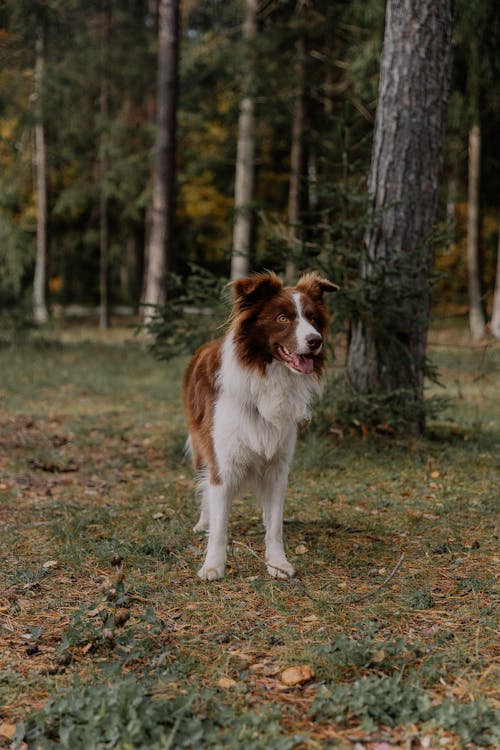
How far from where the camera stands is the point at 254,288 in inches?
172

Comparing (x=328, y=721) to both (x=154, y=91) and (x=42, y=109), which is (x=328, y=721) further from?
(x=154, y=91)

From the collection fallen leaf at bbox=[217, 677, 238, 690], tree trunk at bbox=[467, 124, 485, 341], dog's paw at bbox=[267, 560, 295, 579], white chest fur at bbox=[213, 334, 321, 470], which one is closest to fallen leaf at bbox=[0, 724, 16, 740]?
fallen leaf at bbox=[217, 677, 238, 690]

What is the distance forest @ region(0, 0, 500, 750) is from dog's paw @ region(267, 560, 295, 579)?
0.06 m

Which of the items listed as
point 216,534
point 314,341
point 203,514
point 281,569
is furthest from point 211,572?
point 314,341

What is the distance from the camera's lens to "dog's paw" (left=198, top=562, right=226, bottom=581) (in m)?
4.40

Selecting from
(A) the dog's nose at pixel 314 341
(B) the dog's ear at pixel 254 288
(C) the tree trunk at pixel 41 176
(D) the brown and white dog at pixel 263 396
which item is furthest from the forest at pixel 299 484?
(C) the tree trunk at pixel 41 176

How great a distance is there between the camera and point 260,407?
448cm

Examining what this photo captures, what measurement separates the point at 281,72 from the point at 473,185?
17.7 ft

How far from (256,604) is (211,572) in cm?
45

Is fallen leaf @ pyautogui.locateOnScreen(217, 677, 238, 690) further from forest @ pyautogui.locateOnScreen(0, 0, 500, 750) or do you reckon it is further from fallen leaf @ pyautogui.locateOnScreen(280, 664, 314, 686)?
fallen leaf @ pyautogui.locateOnScreen(280, 664, 314, 686)

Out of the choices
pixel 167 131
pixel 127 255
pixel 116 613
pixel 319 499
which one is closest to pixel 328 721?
pixel 116 613

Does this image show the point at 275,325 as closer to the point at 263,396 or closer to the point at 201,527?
the point at 263,396

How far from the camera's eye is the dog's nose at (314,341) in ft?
13.8

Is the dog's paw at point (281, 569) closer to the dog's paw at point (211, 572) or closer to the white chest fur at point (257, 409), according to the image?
the dog's paw at point (211, 572)
